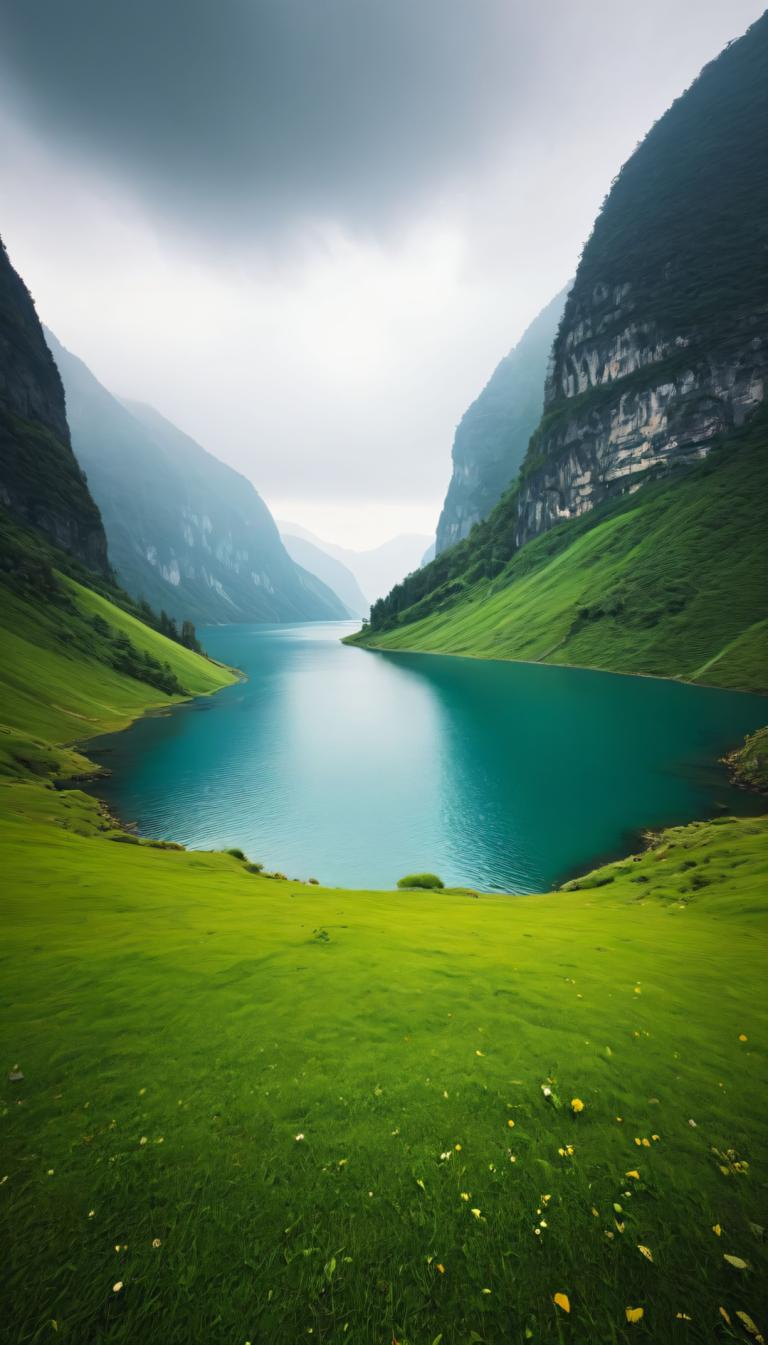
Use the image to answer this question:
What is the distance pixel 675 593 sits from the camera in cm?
14200

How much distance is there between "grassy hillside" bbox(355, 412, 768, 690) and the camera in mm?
121562

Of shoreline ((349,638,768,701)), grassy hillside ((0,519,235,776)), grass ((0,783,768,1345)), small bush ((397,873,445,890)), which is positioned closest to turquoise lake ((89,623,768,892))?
small bush ((397,873,445,890))

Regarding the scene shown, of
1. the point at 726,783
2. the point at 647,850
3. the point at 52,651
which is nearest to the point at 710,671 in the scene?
the point at 726,783

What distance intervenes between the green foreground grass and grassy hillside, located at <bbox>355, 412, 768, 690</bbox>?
10934cm

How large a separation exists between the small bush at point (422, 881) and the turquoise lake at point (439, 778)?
173 centimetres

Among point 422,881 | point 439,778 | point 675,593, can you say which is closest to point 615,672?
point 675,593

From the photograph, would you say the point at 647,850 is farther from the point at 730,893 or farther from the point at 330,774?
the point at 330,774

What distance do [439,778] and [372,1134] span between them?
169 ft

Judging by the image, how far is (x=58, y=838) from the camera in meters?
28.7

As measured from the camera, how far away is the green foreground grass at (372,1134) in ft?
17.6

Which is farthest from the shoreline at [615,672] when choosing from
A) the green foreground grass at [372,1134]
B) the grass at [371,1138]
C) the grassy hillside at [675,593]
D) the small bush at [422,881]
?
the grass at [371,1138]

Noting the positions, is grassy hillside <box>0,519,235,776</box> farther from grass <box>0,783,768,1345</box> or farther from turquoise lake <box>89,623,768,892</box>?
grass <box>0,783,768,1345</box>

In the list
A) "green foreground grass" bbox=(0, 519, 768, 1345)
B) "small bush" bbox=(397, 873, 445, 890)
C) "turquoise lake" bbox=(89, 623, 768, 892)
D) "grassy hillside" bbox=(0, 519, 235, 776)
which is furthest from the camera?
"grassy hillside" bbox=(0, 519, 235, 776)

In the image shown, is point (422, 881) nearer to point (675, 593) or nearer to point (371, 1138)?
point (371, 1138)
